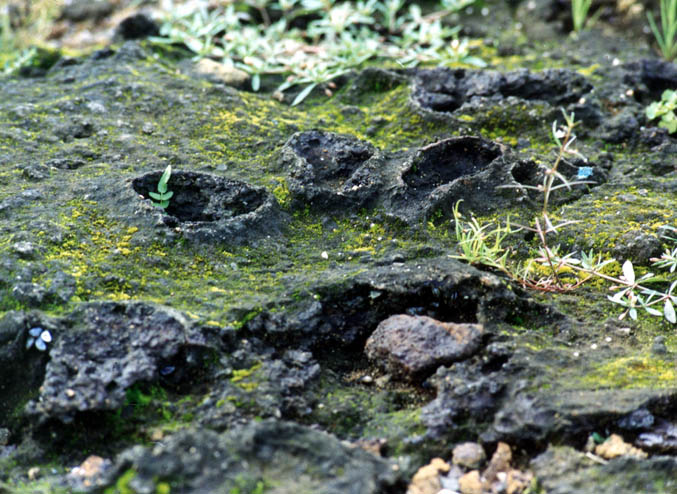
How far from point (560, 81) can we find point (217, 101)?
1913mm

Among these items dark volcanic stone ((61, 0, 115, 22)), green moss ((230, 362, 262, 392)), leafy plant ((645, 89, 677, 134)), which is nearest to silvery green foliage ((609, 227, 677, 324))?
leafy plant ((645, 89, 677, 134))

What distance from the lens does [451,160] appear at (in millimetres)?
3145

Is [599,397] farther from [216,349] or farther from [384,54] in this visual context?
[384,54]

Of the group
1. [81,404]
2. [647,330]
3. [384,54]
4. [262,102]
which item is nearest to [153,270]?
[81,404]

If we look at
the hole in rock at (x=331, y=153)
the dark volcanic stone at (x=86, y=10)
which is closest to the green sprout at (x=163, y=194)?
the hole in rock at (x=331, y=153)

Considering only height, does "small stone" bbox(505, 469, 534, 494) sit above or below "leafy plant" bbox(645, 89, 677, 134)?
below

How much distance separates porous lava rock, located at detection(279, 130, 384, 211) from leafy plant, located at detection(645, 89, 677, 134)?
148 cm

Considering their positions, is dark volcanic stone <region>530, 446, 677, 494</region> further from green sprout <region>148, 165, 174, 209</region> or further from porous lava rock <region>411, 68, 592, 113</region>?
porous lava rock <region>411, 68, 592, 113</region>

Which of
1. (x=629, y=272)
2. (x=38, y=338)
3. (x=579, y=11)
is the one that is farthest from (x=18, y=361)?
(x=579, y=11)

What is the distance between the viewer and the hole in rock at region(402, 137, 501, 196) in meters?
3.05

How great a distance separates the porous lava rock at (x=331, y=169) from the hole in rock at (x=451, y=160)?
186 mm

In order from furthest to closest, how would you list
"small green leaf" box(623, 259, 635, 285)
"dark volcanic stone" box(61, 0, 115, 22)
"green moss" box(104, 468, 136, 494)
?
"dark volcanic stone" box(61, 0, 115, 22)
"small green leaf" box(623, 259, 635, 285)
"green moss" box(104, 468, 136, 494)

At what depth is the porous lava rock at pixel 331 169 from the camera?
9.59ft

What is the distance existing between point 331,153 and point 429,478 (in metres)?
1.68
